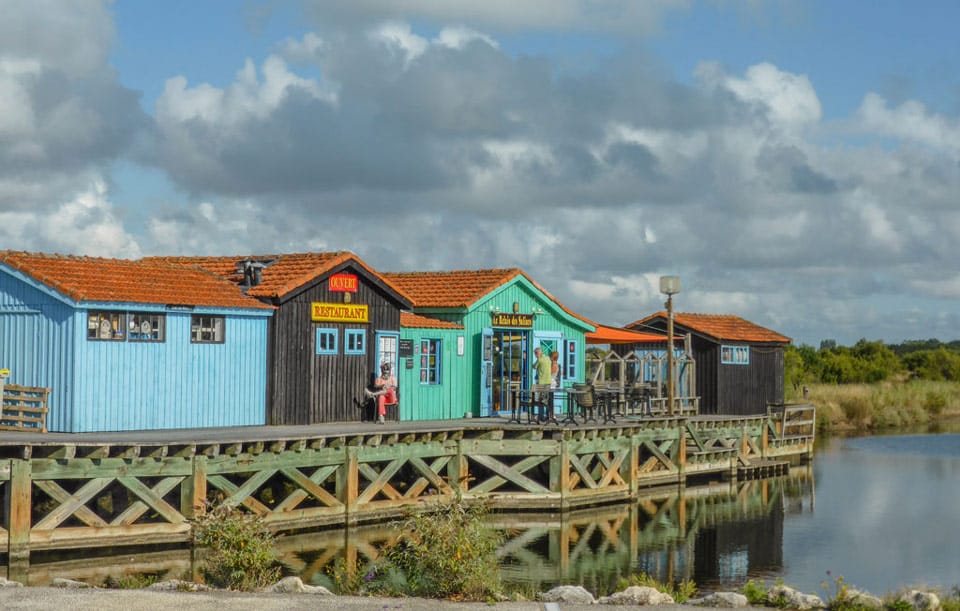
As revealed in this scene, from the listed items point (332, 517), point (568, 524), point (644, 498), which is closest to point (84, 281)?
point (332, 517)

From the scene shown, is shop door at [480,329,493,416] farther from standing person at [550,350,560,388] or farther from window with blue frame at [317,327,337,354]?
window with blue frame at [317,327,337,354]

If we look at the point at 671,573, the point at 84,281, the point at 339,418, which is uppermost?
the point at 84,281

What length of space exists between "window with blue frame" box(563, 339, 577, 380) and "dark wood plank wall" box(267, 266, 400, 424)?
744 cm

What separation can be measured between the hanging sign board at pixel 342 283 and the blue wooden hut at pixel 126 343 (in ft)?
6.95

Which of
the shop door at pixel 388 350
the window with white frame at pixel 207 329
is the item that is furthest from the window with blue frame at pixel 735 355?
the window with white frame at pixel 207 329

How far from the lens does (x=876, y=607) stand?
13.0m

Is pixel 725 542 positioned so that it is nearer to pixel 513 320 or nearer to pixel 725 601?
pixel 513 320

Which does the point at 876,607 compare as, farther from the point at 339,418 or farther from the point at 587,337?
the point at 587,337

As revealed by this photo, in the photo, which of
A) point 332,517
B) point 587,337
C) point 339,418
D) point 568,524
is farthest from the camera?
point 587,337

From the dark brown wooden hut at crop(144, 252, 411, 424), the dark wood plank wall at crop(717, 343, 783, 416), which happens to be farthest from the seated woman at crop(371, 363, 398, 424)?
the dark wood plank wall at crop(717, 343, 783, 416)

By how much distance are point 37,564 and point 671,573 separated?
1014 centimetres

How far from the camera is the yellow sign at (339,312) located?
91.7 ft

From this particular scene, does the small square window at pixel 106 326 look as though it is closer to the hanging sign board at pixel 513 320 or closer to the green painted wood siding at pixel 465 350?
the green painted wood siding at pixel 465 350

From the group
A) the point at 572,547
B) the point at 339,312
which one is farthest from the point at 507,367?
the point at 572,547
